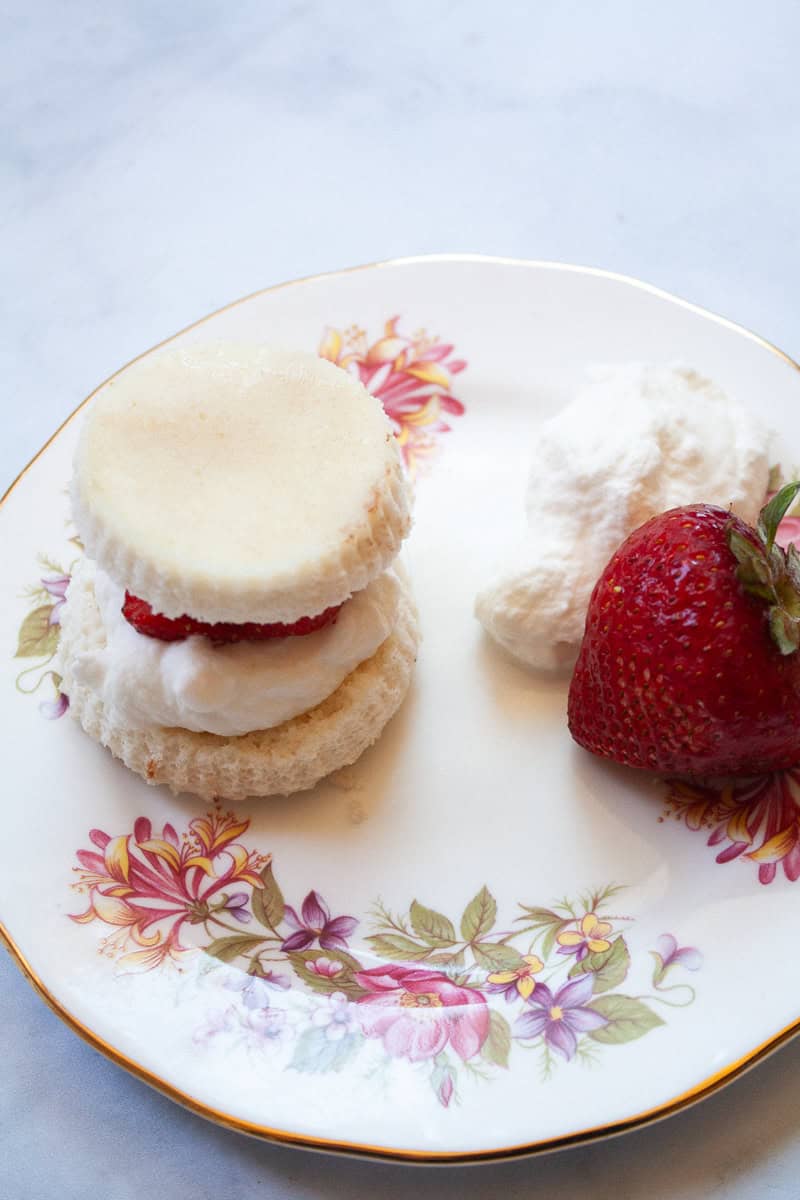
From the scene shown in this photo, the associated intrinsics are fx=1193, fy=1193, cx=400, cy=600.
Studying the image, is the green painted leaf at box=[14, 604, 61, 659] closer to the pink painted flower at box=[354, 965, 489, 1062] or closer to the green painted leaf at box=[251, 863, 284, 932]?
the green painted leaf at box=[251, 863, 284, 932]

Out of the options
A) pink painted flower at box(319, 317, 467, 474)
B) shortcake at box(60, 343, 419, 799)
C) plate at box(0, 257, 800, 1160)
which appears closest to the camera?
plate at box(0, 257, 800, 1160)

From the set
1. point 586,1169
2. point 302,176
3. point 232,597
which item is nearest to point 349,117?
point 302,176

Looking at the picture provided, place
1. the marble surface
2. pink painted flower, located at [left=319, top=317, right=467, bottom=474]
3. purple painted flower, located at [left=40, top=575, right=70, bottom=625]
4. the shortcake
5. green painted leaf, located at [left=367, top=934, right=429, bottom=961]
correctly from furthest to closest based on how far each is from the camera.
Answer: the marble surface → pink painted flower, located at [left=319, top=317, right=467, bottom=474] → purple painted flower, located at [left=40, top=575, right=70, bottom=625] → green painted leaf, located at [left=367, top=934, right=429, bottom=961] → the shortcake

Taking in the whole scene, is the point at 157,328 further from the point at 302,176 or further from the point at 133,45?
the point at 133,45

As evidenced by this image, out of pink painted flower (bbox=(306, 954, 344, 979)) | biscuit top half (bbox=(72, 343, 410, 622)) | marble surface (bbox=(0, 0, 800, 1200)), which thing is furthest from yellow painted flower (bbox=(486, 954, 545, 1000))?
marble surface (bbox=(0, 0, 800, 1200))

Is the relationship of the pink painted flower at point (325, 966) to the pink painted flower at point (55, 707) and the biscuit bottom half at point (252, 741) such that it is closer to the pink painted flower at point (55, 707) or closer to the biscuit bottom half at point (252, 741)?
the biscuit bottom half at point (252, 741)

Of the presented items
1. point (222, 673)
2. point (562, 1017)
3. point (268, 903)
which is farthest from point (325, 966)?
point (222, 673)
